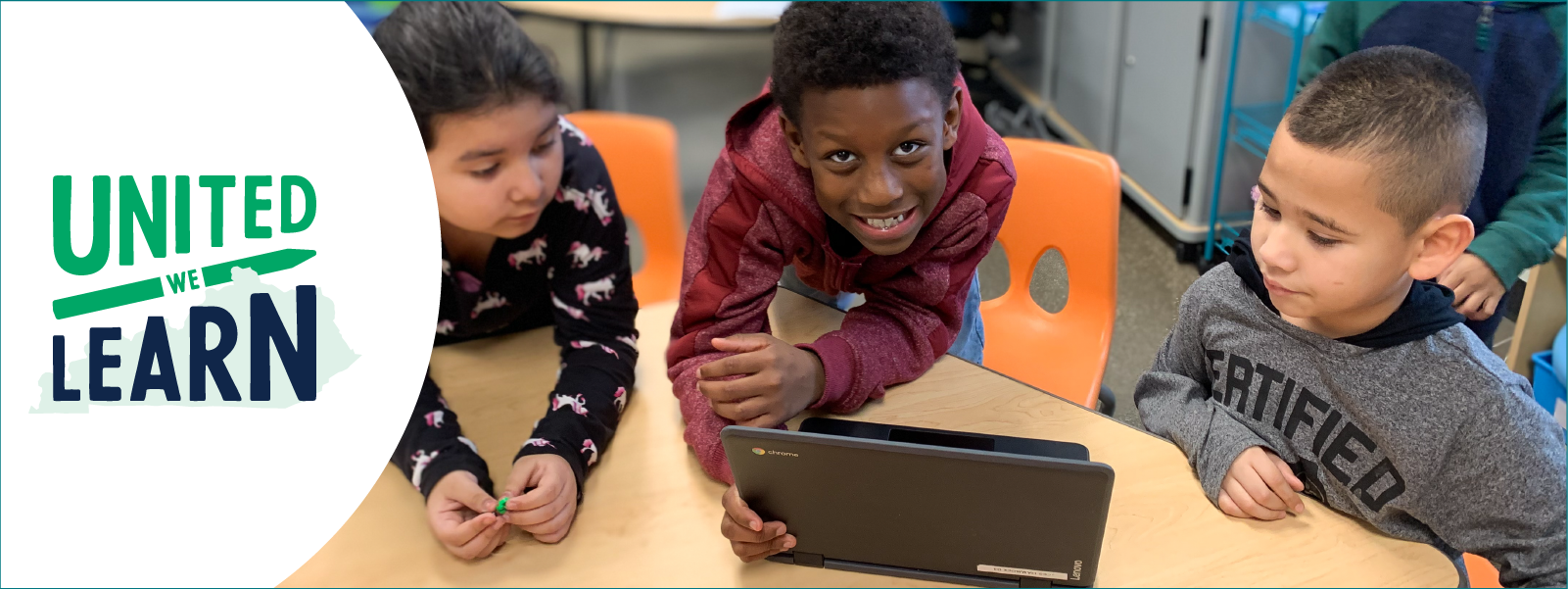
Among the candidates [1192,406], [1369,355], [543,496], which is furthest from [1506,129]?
[543,496]

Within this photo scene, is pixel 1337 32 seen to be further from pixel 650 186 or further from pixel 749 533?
pixel 650 186

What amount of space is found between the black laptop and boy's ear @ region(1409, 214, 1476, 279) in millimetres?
217

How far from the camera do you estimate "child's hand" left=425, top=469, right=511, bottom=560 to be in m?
0.80

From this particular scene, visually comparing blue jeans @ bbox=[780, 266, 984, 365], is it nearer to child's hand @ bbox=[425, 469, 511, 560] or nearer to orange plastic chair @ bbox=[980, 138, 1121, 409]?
orange plastic chair @ bbox=[980, 138, 1121, 409]

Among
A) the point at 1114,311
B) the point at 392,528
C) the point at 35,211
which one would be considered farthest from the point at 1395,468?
the point at 35,211

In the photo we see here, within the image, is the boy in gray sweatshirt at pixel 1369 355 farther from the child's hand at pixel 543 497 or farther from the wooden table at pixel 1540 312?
the child's hand at pixel 543 497

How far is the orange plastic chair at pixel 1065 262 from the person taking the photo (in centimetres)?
79

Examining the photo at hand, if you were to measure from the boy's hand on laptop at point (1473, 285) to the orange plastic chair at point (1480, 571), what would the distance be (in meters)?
0.19

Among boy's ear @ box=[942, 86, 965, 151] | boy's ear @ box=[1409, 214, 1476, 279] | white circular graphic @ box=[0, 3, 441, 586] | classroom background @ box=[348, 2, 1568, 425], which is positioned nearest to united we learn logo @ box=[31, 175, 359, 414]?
white circular graphic @ box=[0, 3, 441, 586]

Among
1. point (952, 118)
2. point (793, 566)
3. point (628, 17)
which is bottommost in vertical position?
point (793, 566)

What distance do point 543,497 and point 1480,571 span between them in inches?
27.0

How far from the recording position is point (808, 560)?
30.7 inches

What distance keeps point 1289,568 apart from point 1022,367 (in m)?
0.25

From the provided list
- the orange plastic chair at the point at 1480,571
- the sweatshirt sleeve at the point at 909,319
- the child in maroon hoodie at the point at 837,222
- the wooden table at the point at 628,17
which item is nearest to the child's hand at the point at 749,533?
the child in maroon hoodie at the point at 837,222
